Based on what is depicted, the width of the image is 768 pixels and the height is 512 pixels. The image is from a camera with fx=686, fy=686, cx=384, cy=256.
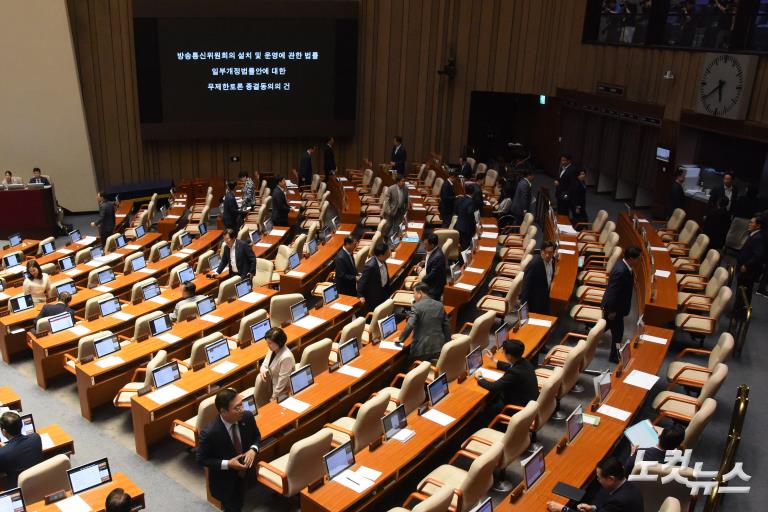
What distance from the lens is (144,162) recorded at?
56.1 ft

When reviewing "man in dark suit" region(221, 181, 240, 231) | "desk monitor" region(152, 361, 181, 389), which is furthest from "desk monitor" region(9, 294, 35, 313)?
"man in dark suit" region(221, 181, 240, 231)

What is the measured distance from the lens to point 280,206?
12.9 meters

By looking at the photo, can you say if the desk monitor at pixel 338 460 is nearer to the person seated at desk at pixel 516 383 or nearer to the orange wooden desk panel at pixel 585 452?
the orange wooden desk panel at pixel 585 452

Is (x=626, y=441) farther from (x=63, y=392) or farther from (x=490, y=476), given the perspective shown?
(x=63, y=392)

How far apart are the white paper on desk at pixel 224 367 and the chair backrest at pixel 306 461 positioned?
7.12 feet

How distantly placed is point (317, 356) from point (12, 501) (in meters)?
3.03

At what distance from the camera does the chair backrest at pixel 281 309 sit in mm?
8367

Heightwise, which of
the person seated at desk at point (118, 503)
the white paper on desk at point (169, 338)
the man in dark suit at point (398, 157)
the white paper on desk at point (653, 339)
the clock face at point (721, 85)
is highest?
the clock face at point (721, 85)

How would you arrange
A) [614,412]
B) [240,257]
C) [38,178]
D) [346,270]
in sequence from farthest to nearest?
[38,178]
[240,257]
[346,270]
[614,412]

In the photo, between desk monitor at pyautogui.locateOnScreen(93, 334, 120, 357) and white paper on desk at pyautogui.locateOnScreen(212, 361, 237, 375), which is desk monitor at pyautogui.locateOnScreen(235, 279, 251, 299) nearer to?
desk monitor at pyautogui.locateOnScreen(93, 334, 120, 357)

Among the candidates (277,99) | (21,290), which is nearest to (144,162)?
A: (277,99)

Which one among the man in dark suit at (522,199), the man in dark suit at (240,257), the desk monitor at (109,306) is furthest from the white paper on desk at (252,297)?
the man in dark suit at (522,199)

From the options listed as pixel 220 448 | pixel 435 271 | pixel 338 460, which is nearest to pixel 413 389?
pixel 338 460

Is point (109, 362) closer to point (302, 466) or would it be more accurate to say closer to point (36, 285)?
point (36, 285)
